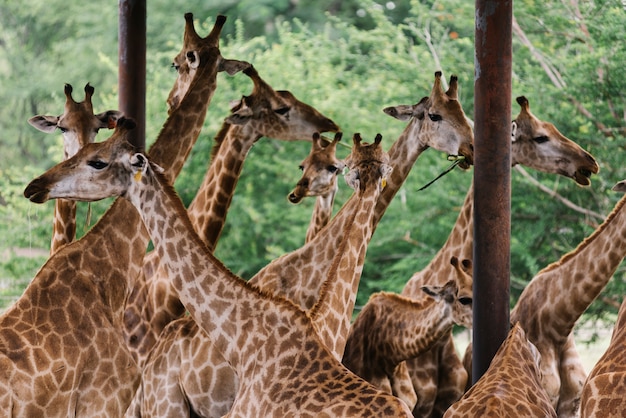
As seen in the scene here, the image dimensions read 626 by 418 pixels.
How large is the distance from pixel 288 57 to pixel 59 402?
1038cm

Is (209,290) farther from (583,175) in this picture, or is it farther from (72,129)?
(583,175)

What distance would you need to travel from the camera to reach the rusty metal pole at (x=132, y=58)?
7.69 meters

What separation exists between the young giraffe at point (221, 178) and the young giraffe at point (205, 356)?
433 mm

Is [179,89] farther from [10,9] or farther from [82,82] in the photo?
[10,9]

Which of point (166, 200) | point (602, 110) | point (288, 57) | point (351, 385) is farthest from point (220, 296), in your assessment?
point (288, 57)

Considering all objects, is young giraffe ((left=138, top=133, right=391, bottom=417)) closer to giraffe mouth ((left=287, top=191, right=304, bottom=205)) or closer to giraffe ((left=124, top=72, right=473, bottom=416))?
giraffe ((left=124, top=72, right=473, bottom=416))

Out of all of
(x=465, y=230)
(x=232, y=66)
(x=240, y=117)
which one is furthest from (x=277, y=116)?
(x=465, y=230)

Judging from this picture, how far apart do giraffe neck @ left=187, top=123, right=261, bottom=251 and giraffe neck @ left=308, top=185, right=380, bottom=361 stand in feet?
4.51

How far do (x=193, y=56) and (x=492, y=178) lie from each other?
2.54 m

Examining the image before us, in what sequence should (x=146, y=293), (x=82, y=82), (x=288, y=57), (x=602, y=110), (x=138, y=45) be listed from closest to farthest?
(x=146, y=293) → (x=138, y=45) → (x=602, y=110) → (x=288, y=57) → (x=82, y=82)

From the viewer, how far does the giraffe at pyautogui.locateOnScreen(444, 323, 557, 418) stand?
15.7 feet

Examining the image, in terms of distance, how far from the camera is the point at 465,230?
23.4 ft

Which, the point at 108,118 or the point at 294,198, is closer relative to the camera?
the point at 108,118

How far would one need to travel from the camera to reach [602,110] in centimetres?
1133
